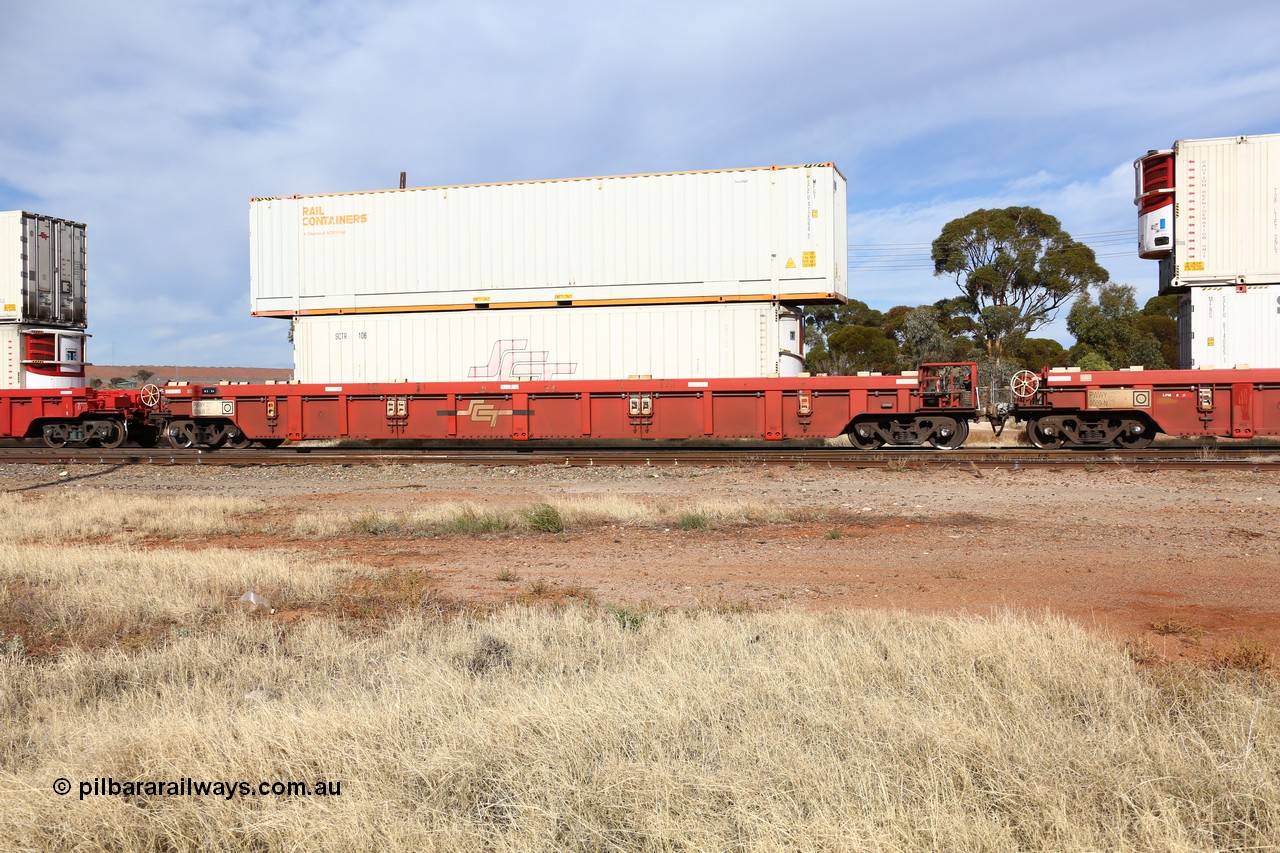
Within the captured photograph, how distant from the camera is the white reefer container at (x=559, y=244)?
17.2m

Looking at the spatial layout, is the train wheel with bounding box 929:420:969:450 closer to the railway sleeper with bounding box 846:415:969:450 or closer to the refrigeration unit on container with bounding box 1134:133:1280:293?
the railway sleeper with bounding box 846:415:969:450

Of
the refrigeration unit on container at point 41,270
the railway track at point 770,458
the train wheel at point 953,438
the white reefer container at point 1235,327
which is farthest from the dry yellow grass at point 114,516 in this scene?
the white reefer container at point 1235,327

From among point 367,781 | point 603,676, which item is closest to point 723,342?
point 603,676

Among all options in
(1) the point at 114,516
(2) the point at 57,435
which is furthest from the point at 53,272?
(1) the point at 114,516

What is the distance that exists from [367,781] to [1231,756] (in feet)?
10.7

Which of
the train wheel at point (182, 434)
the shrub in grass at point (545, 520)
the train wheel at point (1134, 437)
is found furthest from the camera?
the train wheel at point (182, 434)

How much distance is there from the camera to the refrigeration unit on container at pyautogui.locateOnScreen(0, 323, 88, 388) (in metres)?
20.7

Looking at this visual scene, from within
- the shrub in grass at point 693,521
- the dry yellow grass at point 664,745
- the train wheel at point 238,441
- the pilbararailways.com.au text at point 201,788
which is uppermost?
the train wheel at point 238,441

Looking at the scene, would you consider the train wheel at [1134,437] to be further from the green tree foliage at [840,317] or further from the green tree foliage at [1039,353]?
the green tree foliage at [840,317]

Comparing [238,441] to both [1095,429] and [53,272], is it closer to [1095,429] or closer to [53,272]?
[53,272]

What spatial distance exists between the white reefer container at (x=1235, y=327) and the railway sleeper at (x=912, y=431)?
4.52 meters

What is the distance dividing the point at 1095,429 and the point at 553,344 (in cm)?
1096

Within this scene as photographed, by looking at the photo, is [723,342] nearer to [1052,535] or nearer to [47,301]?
[1052,535]

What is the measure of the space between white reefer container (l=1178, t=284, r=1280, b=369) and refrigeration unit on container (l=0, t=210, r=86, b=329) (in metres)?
25.9
